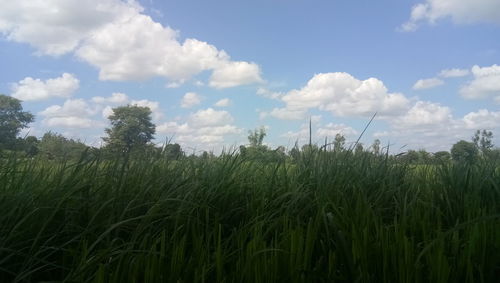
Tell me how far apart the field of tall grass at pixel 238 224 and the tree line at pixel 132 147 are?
21 cm

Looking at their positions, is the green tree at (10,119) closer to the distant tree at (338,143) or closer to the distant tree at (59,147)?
the distant tree at (59,147)

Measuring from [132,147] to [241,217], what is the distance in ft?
4.56

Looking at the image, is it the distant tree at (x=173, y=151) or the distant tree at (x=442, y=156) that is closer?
the distant tree at (x=173, y=151)

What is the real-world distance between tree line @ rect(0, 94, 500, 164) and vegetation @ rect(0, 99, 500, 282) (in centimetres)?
4

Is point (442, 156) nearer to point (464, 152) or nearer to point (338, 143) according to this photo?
point (464, 152)

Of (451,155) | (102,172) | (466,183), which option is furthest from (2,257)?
(451,155)

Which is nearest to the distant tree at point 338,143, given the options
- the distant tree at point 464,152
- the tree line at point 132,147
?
the tree line at point 132,147

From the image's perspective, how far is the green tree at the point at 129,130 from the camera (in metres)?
4.10

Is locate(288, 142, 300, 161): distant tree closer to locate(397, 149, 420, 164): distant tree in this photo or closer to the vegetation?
the vegetation

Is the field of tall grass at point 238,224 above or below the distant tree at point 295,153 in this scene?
below

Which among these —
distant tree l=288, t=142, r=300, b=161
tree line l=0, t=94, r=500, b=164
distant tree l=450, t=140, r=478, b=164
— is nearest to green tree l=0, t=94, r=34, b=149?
tree line l=0, t=94, r=500, b=164

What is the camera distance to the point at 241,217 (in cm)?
308

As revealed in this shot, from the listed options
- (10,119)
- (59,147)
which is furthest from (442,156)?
(10,119)

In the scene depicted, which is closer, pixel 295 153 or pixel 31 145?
pixel 31 145
